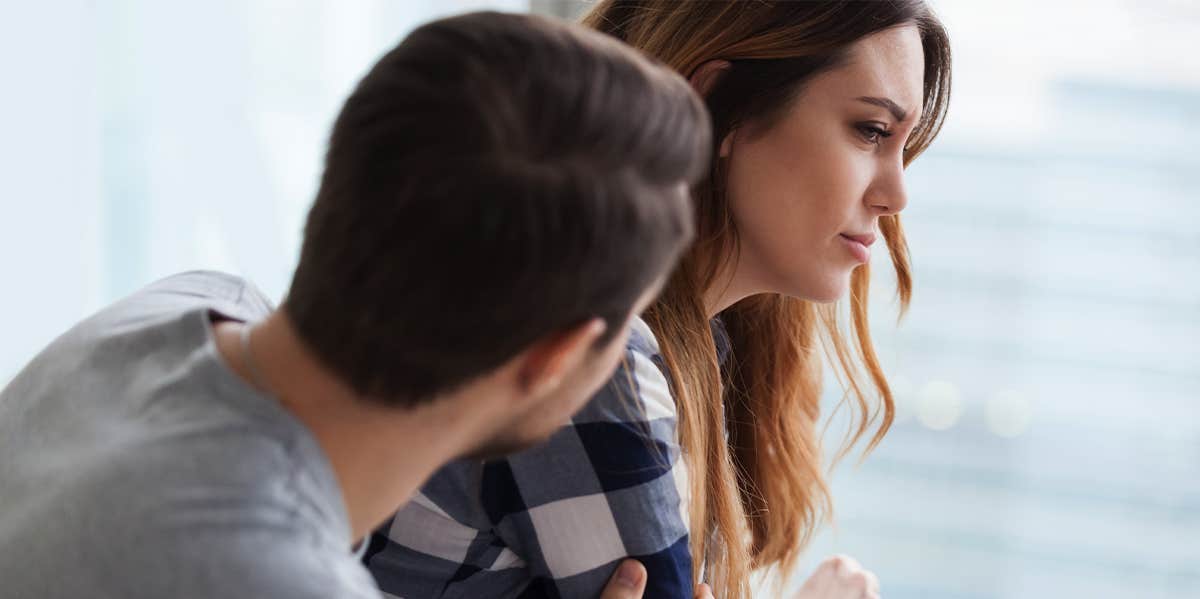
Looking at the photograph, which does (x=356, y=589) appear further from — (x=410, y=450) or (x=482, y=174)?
(x=482, y=174)

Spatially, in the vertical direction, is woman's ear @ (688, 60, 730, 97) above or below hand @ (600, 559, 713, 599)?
above

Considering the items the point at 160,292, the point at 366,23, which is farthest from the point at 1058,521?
the point at 160,292

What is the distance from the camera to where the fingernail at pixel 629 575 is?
101 cm

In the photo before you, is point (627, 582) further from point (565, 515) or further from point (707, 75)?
point (707, 75)

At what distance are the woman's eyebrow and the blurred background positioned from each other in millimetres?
348

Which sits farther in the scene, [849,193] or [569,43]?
[849,193]

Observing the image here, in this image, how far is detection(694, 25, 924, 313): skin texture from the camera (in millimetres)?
1161

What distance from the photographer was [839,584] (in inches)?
46.0

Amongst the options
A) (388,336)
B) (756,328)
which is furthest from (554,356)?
(756,328)

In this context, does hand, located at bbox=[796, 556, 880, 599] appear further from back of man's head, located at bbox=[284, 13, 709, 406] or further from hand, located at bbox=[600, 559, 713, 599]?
back of man's head, located at bbox=[284, 13, 709, 406]

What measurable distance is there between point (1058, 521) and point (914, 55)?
839 centimetres

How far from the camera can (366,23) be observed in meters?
2.09

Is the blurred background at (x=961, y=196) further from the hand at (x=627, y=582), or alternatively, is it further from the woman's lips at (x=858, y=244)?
the hand at (x=627, y=582)

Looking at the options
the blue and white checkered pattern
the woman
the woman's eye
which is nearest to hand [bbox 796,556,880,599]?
the woman
